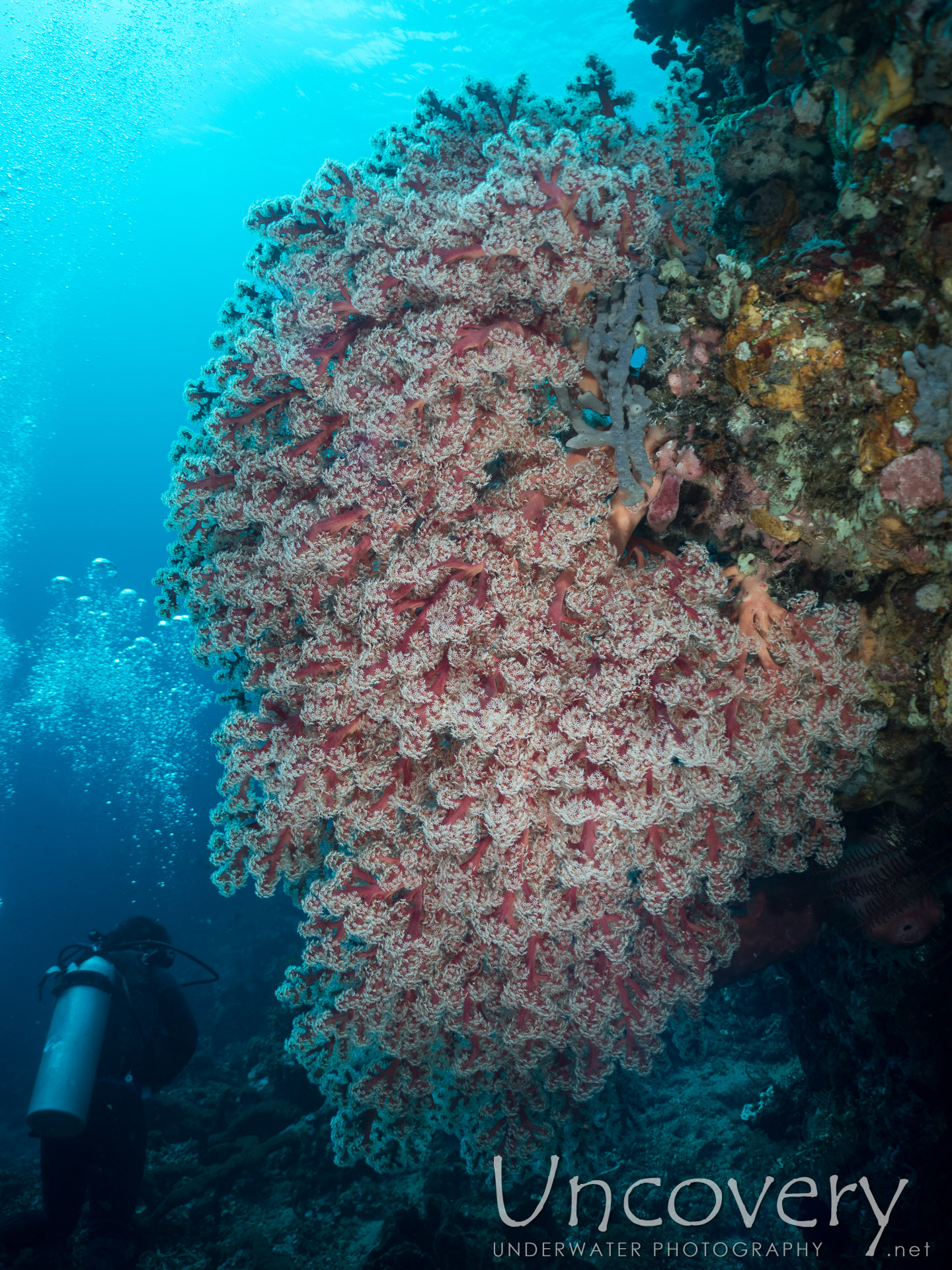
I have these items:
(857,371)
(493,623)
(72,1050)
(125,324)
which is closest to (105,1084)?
(72,1050)

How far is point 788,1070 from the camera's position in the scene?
20.6 ft

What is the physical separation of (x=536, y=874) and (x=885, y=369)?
2.93 meters

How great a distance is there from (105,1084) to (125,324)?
3219 inches

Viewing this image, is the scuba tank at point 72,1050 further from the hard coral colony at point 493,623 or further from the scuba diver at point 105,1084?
the hard coral colony at point 493,623

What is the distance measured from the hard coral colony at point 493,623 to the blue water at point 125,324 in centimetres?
992

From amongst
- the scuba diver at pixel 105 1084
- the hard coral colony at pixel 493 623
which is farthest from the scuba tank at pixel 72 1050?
the hard coral colony at pixel 493 623

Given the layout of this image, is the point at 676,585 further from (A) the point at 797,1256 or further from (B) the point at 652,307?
(A) the point at 797,1256

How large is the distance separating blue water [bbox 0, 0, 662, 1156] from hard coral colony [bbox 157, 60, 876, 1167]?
9.92 metres

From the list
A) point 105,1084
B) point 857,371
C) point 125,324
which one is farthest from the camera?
point 125,324

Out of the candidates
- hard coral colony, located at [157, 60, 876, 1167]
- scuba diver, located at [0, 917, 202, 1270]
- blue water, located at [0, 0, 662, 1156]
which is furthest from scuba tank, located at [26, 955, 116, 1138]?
blue water, located at [0, 0, 662, 1156]

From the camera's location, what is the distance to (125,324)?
221ft

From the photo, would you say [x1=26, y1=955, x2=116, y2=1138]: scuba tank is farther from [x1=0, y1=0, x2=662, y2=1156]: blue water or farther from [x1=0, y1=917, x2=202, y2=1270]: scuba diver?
[x1=0, y1=0, x2=662, y2=1156]: blue water

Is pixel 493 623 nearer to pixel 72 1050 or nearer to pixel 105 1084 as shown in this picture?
pixel 72 1050

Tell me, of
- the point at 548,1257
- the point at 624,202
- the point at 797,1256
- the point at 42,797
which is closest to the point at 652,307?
the point at 624,202
